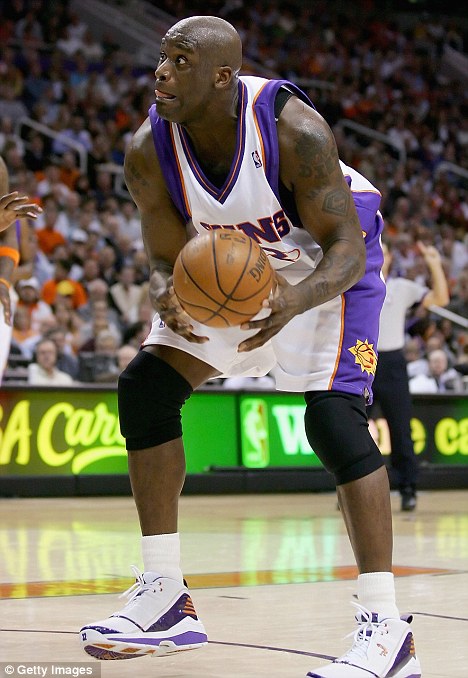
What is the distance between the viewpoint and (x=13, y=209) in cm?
516

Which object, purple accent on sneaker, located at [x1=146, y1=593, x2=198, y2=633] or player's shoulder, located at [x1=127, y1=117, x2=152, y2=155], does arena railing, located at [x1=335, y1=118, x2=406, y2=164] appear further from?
purple accent on sneaker, located at [x1=146, y1=593, x2=198, y2=633]

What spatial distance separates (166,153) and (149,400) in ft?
2.73

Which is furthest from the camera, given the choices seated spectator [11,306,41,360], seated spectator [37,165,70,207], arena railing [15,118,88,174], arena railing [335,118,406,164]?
arena railing [335,118,406,164]

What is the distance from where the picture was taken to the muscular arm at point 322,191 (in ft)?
12.5

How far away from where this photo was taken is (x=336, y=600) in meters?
5.09

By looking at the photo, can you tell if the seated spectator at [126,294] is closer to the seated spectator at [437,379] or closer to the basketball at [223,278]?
the seated spectator at [437,379]

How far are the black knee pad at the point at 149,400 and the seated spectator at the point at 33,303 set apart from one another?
922cm

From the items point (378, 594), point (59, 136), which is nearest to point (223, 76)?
point (378, 594)

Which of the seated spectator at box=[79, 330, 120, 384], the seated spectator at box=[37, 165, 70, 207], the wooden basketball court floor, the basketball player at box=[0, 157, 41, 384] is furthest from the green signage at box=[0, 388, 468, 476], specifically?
the seated spectator at box=[37, 165, 70, 207]

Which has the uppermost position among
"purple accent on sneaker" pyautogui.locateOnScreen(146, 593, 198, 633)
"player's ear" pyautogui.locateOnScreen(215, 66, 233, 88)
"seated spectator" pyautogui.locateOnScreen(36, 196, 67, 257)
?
"seated spectator" pyautogui.locateOnScreen(36, 196, 67, 257)

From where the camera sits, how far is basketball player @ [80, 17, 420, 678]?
3709 millimetres

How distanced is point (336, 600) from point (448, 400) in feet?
27.4

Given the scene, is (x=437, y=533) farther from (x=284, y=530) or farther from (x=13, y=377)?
(x=13, y=377)

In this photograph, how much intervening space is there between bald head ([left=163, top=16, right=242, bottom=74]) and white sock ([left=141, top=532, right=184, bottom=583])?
1548 millimetres
